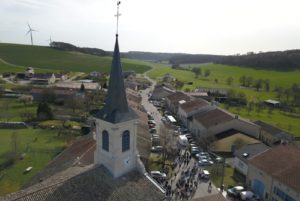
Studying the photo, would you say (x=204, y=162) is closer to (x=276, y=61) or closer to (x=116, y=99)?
(x=116, y=99)

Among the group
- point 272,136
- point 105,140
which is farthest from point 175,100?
point 105,140

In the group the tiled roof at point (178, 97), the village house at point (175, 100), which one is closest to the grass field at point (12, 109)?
the village house at point (175, 100)

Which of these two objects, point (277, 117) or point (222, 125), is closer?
point (222, 125)

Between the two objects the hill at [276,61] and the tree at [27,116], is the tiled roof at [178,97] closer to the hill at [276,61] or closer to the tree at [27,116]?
the tree at [27,116]

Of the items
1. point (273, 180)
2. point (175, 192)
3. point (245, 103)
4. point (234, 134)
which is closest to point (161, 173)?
point (175, 192)

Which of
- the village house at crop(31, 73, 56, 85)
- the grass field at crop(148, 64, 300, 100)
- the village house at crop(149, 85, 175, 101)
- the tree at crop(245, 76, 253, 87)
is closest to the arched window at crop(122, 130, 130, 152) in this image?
the village house at crop(149, 85, 175, 101)

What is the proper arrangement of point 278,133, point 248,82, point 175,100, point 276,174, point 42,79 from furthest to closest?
1. point 248,82
2. point 42,79
3. point 175,100
4. point 278,133
5. point 276,174
